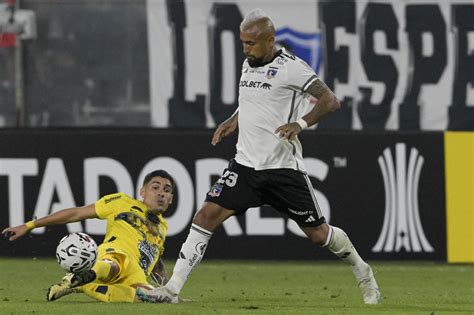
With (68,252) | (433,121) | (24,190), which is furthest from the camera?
(433,121)

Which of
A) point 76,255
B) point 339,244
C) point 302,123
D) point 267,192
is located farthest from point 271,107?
point 76,255

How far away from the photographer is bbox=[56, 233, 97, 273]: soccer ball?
1045 cm

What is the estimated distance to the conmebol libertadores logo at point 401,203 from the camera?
17031 millimetres

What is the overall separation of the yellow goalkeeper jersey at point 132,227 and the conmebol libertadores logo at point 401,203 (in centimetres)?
578

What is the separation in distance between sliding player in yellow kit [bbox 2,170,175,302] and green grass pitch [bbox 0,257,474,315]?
0.19 metres

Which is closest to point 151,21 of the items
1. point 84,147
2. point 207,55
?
point 207,55

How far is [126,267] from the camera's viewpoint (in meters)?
11.1

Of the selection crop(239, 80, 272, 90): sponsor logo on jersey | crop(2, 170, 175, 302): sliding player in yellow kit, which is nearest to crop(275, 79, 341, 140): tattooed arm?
crop(239, 80, 272, 90): sponsor logo on jersey

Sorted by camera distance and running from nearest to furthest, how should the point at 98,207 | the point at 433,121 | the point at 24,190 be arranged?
the point at 98,207
the point at 24,190
the point at 433,121

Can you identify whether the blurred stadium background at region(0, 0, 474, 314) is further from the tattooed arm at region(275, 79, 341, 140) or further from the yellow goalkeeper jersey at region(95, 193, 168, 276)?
the tattooed arm at region(275, 79, 341, 140)

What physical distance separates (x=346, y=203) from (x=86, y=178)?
3.05 m

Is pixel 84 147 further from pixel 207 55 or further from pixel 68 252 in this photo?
pixel 68 252

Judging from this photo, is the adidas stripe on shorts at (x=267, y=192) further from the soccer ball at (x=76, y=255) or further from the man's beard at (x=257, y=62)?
the soccer ball at (x=76, y=255)

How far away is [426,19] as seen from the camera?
2052 cm
